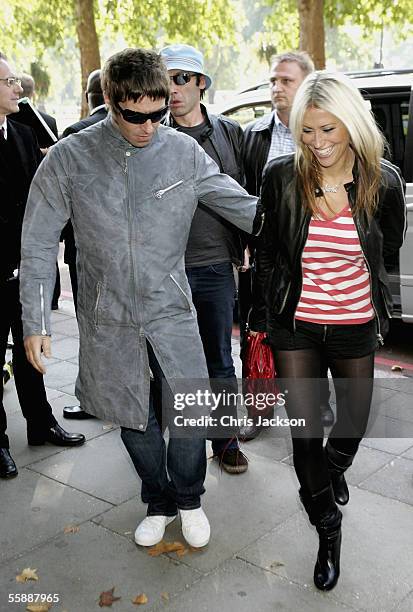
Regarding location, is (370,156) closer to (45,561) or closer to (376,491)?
(376,491)

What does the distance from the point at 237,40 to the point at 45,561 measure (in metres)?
22.4

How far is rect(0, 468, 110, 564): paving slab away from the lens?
12.4 feet

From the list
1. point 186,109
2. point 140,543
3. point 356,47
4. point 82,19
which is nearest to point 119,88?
point 186,109

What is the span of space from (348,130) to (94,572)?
207 cm

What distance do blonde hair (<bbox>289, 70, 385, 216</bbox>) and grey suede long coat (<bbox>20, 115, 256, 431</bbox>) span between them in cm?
32

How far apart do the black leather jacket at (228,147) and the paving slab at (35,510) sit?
4.83 feet

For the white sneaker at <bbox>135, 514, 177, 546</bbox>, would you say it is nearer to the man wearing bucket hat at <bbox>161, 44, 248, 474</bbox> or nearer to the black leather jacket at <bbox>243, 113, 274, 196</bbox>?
the man wearing bucket hat at <bbox>161, 44, 248, 474</bbox>

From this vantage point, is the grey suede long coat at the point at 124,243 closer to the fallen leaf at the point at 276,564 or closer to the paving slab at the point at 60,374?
the fallen leaf at the point at 276,564

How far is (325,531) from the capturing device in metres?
3.30

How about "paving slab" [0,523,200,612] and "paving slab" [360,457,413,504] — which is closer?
"paving slab" [0,523,200,612]

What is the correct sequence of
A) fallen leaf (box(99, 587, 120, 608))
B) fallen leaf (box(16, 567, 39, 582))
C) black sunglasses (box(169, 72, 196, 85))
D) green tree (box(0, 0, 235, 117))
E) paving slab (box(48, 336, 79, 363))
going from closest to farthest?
fallen leaf (box(99, 587, 120, 608)), fallen leaf (box(16, 567, 39, 582)), black sunglasses (box(169, 72, 196, 85)), paving slab (box(48, 336, 79, 363)), green tree (box(0, 0, 235, 117))

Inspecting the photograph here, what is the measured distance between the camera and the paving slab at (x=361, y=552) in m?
3.24

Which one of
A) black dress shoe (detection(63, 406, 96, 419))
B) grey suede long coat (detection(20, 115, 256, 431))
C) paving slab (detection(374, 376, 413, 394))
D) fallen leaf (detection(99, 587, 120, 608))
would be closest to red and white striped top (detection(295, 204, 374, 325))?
grey suede long coat (detection(20, 115, 256, 431))

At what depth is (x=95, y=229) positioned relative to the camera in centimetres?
328
